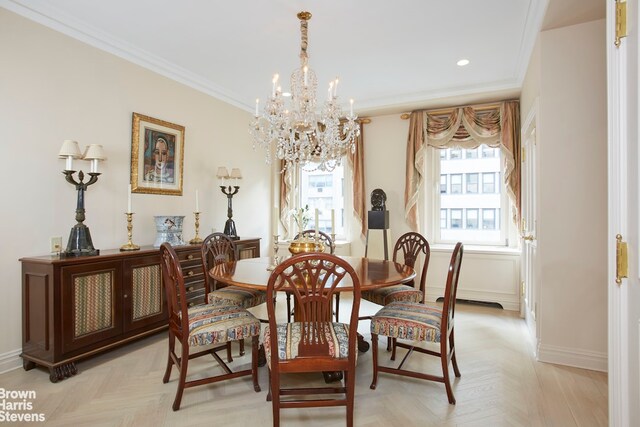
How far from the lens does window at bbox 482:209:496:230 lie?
4.59m

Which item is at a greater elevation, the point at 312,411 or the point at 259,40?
the point at 259,40

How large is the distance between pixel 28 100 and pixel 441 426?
3486 mm

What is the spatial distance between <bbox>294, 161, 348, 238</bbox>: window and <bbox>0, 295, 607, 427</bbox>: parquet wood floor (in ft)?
9.44

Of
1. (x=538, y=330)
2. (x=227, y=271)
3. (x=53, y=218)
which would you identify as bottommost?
(x=538, y=330)

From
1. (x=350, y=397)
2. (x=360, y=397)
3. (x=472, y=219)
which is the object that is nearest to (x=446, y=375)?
(x=360, y=397)

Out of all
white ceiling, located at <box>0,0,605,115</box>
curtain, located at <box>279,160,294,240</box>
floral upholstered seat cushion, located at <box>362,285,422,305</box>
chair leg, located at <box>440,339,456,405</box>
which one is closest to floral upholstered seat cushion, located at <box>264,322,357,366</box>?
chair leg, located at <box>440,339,456,405</box>

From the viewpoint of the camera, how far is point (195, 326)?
205 centimetres

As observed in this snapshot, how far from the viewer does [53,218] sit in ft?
8.79

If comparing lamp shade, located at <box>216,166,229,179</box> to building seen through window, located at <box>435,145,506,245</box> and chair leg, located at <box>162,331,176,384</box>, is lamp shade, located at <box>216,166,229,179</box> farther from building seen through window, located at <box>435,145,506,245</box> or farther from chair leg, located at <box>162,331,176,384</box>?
building seen through window, located at <box>435,145,506,245</box>

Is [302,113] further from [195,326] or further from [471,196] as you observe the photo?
[471,196]

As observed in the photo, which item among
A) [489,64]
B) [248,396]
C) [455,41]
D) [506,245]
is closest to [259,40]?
[455,41]

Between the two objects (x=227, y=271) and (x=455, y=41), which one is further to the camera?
(x=455, y=41)

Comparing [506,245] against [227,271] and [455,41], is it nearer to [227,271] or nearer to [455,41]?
[455,41]

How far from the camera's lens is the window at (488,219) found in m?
4.59
